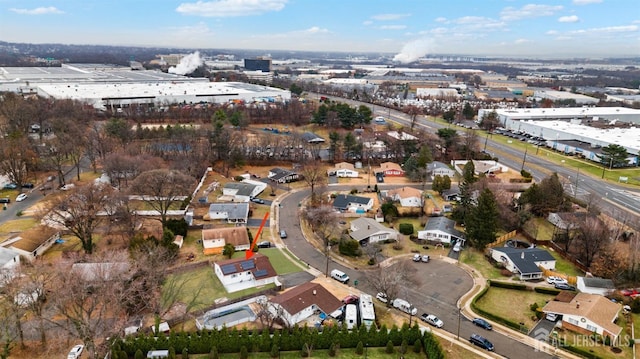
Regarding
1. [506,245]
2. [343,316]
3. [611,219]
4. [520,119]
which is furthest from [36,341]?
[520,119]

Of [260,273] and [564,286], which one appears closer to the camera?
[260,273]

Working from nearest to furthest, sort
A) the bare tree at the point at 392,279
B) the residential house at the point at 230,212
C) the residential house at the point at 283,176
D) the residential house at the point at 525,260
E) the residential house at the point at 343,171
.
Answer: the bare tree at the point at 392,279 → the residential house at the point at 525,260 → the residential house at the point at 230,212 → the residential house at the point at 283,176 → the residential house at the point at 343,171

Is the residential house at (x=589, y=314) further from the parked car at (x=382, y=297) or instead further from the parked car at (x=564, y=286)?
the parked car at (x=382, y=297)

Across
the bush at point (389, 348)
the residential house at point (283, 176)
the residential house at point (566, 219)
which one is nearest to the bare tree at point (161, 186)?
the residential house at point (283, 176)

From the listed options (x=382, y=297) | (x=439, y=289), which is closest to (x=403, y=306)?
(x=382, y=297)

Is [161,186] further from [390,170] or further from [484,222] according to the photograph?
[390,170]

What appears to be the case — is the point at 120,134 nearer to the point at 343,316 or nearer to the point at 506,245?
the point at 343,316
